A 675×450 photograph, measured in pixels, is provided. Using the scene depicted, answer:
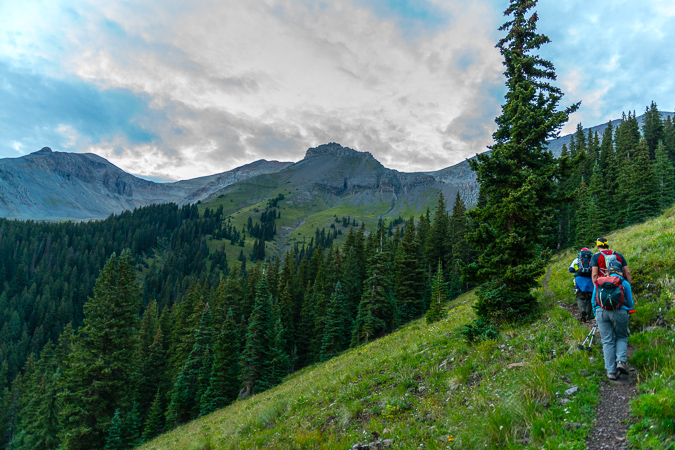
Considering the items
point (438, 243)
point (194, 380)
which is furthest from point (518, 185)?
point (438, 243)

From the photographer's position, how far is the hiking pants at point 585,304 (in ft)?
32.4

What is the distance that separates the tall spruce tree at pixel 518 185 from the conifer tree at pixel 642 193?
174 feet

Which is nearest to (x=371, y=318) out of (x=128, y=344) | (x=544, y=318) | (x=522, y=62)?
(x=128, y=344)

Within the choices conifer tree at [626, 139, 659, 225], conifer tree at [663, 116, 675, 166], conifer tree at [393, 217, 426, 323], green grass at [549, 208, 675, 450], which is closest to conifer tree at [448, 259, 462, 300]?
conifer tree at [393, 217, 426, 323]

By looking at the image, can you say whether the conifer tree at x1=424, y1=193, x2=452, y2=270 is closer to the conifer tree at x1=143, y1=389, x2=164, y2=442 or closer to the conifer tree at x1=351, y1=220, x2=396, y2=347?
the conifer tree at x1=351, y1=220, x2=396, y2=347

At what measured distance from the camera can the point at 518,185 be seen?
12.7 m

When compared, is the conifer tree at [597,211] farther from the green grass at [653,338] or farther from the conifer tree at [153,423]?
the conifer tree at [153,423]

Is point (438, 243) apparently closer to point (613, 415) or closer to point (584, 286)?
point (584, 286)

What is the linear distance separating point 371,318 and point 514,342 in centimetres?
3103

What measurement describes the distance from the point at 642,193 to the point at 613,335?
6237 centimetres

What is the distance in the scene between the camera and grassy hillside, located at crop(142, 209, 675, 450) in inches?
220

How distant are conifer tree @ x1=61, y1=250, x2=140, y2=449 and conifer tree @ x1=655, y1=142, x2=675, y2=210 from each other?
78.6 meters

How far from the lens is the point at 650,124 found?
80.4 m

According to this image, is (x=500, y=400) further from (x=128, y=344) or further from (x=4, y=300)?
(x=4, y=300)
